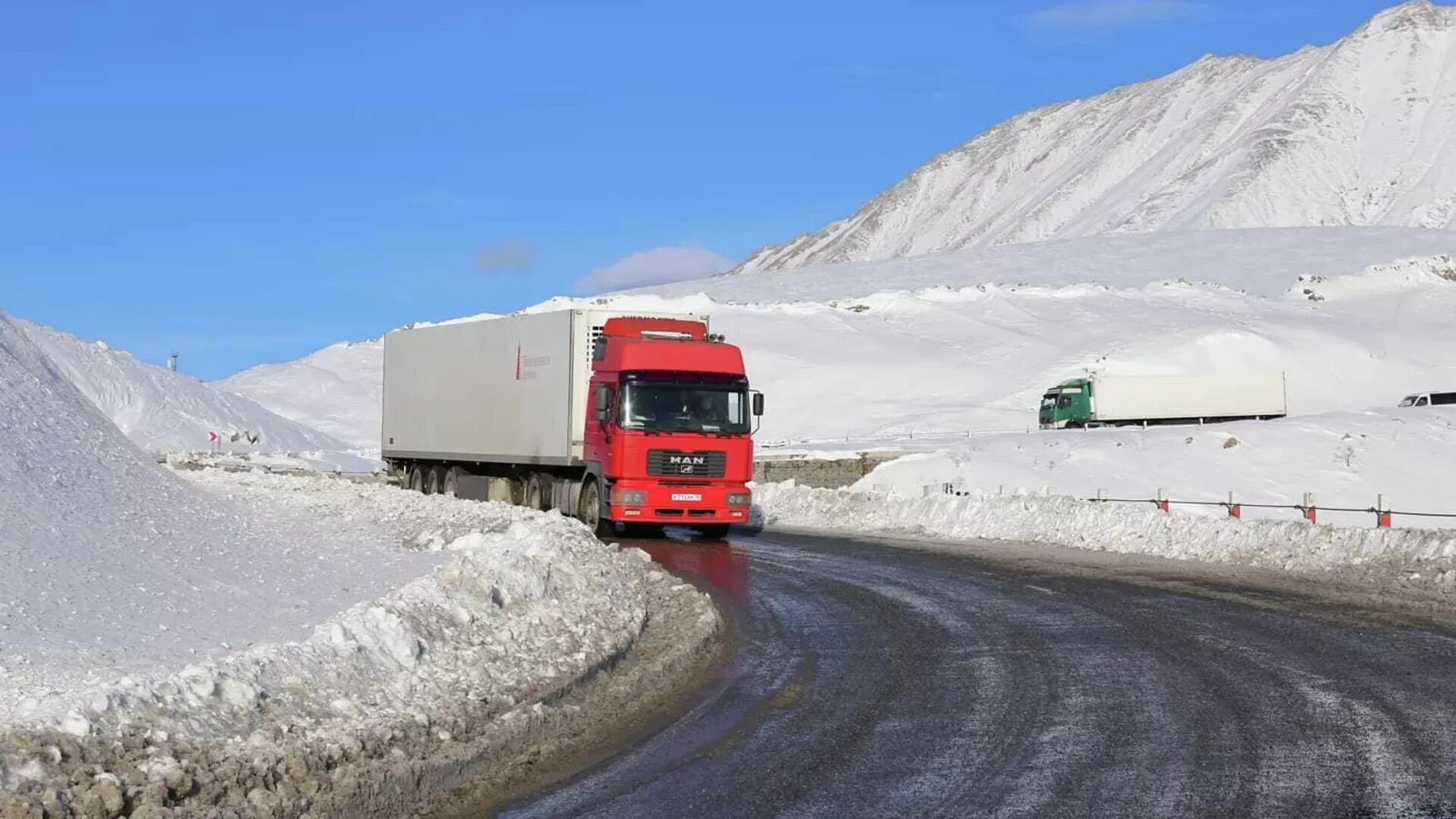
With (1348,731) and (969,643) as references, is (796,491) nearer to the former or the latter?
(969,643)

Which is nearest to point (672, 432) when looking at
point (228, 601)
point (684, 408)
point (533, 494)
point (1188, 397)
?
point (684, 408)

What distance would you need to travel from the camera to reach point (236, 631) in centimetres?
1123

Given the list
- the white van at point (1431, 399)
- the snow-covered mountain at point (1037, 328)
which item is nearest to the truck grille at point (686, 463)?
the white van at point (1431, 399)

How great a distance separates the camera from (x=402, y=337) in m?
39.6

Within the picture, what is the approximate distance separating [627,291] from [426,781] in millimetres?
124031

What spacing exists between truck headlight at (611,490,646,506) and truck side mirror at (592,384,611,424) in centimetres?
135

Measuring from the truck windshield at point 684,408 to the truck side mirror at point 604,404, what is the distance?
1.00 feet

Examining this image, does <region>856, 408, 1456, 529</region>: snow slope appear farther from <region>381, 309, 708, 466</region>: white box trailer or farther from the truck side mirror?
the truck side mirror

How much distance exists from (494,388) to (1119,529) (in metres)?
13.4

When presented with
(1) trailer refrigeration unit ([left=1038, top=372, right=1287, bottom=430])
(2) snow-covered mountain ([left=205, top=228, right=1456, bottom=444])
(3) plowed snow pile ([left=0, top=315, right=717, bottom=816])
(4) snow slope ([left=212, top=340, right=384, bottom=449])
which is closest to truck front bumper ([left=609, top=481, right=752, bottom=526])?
(3) plowed snow pile ([left=0, top=315, right=717, bottom=816])

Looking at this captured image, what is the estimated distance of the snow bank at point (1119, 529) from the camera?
21.3 m

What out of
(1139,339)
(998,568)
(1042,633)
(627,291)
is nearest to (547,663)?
(1042,633)

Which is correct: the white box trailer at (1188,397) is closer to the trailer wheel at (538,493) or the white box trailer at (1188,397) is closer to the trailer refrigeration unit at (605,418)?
the trailer refrigeration unit at (605,418)

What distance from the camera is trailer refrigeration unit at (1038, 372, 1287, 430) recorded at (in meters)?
62.4
